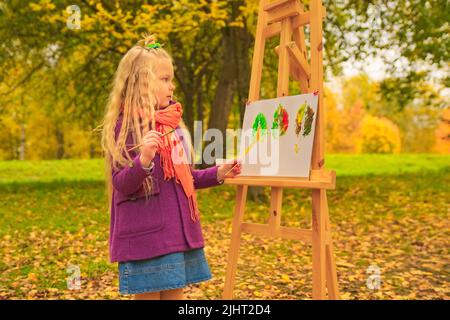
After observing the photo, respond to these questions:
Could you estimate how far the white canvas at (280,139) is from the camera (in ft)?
11.3

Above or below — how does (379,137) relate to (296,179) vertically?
above

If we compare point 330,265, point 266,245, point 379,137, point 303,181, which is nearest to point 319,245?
point 330,265

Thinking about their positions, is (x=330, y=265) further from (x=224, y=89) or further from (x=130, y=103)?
(x=224, y=89)

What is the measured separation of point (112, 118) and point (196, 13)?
6.50m

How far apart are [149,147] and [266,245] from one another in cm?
494

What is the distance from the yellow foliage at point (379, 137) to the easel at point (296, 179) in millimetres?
27799

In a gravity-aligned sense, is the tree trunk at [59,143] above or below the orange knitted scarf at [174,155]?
above

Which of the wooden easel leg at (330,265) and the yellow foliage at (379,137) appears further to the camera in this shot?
the yellow foliage at (379,137)

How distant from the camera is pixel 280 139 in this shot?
12.1ft

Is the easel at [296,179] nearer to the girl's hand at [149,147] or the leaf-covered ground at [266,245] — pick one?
the girl's hand at [149,147]

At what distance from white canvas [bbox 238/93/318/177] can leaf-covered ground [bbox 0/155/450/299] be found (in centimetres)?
163

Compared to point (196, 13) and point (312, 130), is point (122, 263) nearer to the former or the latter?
point (312, 130)

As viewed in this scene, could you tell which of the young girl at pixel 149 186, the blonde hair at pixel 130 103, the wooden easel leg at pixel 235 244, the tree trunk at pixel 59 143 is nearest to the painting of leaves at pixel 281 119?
the wooden easel leg at pixel 235 244

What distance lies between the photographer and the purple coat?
2551 mm
